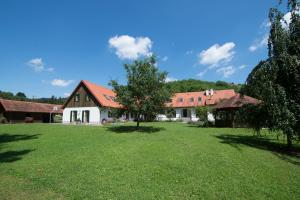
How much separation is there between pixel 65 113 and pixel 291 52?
34297mm

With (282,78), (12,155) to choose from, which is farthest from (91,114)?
(282,78)

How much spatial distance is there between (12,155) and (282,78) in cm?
1509

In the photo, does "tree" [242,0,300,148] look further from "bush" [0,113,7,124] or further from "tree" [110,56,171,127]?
"bush" [0,113,7,124]

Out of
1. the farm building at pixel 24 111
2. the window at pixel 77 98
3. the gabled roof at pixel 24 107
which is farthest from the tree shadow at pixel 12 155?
the farm building at pixel 24 111

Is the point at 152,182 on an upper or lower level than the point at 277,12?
lower

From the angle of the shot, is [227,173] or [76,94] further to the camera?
[76,94]

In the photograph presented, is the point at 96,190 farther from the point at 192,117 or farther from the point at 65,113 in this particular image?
the point at 192,117

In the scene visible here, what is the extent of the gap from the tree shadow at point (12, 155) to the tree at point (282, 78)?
508 inches

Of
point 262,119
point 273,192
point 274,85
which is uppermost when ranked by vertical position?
point 274,85

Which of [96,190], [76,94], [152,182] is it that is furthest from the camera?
[76,94]

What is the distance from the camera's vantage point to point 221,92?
4447cm

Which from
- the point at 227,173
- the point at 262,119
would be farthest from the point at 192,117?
the point at 227,173

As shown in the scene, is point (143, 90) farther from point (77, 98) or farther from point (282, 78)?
point (77, 98)

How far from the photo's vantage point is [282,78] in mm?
12961
